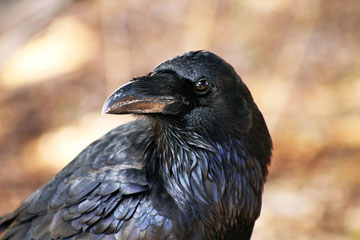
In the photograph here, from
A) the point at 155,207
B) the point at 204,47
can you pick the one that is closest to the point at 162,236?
the point at 155,207

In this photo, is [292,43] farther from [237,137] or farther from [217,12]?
[237,137]

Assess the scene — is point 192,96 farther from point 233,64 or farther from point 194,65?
point 233,64

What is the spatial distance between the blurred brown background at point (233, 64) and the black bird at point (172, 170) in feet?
9.49

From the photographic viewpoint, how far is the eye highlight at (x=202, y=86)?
11.2 ft

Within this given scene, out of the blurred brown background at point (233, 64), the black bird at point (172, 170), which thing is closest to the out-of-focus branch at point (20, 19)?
the blurred brown background at point (233, 64)

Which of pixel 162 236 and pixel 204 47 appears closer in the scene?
pixel 162 236

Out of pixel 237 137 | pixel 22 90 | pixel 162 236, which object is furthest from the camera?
pixel 22 90

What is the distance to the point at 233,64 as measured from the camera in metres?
8.46

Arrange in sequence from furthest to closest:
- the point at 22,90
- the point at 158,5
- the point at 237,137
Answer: the point at 158,5 → the point at 22,90 → the point at 237,137

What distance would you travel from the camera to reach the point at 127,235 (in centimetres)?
339

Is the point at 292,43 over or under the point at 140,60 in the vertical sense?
over

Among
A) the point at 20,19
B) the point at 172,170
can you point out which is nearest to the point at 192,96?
the point at 172,170

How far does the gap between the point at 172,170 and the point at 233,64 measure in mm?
5060

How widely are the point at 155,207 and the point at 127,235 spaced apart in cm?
24
